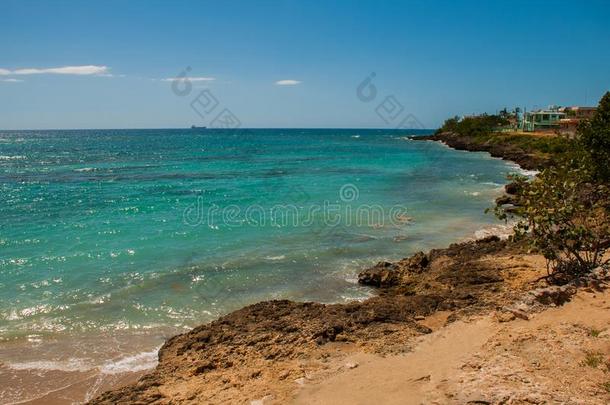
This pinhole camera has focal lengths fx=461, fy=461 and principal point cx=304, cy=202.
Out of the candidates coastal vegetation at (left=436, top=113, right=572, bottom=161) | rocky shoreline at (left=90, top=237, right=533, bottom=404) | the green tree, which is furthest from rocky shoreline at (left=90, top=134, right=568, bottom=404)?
coastal vegetation at (left=436, top=113, right=572, bottom=161)

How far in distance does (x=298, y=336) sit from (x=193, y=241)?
1218 cm

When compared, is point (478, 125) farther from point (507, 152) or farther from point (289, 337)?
point (289, 337)

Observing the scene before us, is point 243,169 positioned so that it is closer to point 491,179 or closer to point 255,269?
point 491,179

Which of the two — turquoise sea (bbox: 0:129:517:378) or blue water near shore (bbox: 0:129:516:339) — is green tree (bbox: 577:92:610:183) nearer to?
turquoise sea (bbox: 0:129:517:378)

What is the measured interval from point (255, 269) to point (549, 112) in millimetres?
107285

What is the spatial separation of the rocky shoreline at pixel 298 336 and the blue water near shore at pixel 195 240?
8.22 feet

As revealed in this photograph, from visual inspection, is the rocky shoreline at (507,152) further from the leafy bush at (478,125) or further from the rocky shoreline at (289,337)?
the rocky shoreline at (289,337)

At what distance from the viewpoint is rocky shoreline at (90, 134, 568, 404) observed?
27.9 ft

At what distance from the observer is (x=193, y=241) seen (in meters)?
21.2

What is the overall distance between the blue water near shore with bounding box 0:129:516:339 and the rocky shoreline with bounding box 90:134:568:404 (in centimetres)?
251

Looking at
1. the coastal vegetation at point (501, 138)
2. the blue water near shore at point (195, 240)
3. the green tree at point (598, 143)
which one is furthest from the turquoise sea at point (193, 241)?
the coastal vegetation at point (501, 138)

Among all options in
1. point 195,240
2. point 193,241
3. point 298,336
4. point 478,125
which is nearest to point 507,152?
point 478,125

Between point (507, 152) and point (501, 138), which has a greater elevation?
point (501, 138)

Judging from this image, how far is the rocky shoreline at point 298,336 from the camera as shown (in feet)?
27.9
